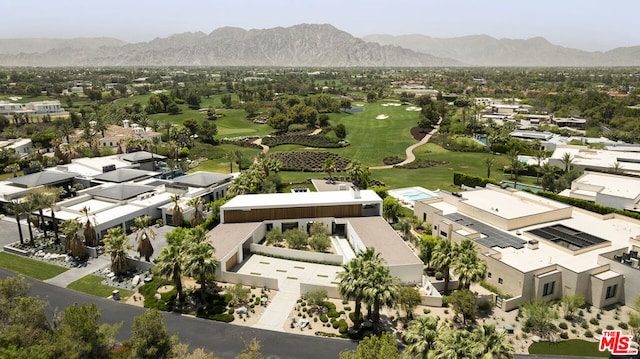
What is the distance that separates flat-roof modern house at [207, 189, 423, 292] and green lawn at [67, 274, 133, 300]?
8.99m

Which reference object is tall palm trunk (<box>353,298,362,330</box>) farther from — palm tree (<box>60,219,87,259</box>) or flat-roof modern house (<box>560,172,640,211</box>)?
flat-roof modern house (<box>560,172,640,211</box>)

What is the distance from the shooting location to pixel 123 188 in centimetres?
5722

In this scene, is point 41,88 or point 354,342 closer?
point 354,342

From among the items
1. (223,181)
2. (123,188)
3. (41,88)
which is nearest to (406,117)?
(223,181)

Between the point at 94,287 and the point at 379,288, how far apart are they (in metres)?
26.2

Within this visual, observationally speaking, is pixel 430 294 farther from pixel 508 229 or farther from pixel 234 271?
pixel 234 271

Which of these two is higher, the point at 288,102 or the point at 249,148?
the point at 288,102

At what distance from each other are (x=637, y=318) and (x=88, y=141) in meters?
99.1

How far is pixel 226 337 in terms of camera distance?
30.5 m

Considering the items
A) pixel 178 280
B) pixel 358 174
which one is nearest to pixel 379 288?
pixel 178 280

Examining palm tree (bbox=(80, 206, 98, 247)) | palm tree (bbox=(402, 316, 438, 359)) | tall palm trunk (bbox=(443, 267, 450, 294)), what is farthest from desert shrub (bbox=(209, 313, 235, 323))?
palm tree (bbox=(80, 206, 98, 247))

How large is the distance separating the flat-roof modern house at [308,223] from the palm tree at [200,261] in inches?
200

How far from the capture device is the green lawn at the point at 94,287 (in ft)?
118

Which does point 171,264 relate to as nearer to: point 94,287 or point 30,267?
point 94,287
